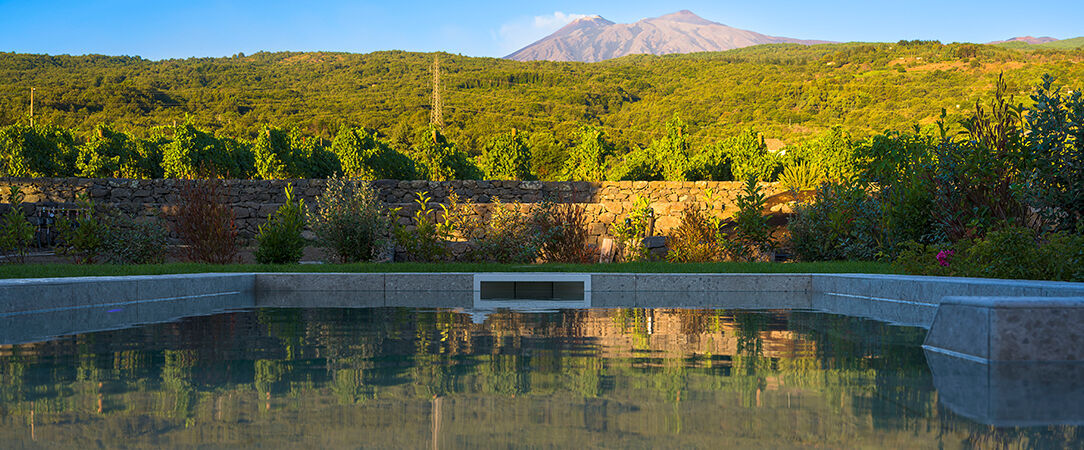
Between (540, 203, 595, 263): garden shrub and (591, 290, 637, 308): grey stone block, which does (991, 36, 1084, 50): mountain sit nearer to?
(540, 203, 595, 263): garden shrub

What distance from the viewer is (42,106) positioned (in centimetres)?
4966

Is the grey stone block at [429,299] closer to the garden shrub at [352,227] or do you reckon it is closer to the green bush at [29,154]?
the garden shrub at [352,227]

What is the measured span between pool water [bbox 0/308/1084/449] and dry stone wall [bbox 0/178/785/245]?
1007 centimetres

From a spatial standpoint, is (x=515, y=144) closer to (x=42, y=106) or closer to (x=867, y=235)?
(x=867, y=235)

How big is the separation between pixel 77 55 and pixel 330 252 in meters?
65.8

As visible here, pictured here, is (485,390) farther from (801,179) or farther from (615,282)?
(801,179)

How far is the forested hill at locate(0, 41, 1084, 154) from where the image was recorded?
49844 millimetres

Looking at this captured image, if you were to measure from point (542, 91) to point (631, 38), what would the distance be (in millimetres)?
74610

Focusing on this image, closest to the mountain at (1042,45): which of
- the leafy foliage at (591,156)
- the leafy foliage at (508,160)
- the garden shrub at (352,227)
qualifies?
the leafy foliage at (591,156)

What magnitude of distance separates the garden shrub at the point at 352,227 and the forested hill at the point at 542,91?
112ft

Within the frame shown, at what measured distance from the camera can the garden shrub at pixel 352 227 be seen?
38.3 feet

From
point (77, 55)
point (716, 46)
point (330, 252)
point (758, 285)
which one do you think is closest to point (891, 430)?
point (758, 285)

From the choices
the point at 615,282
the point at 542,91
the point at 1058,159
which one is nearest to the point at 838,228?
the point at 615,282

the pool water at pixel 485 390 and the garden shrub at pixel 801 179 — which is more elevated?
the garden shrub at pixel 801 179
